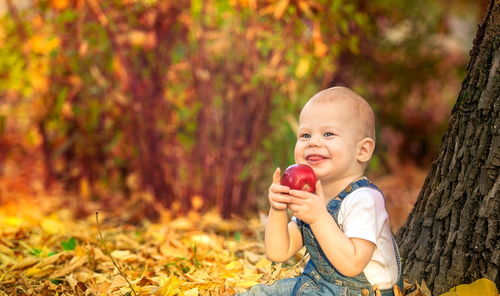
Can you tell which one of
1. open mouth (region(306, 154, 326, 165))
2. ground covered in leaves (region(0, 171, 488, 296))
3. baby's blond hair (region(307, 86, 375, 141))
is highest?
baby's blond hair (region(307, 86, 375, 141))

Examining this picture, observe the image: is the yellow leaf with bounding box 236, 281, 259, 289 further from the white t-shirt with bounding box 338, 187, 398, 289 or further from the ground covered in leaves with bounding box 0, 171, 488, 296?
the white t-shirt with bounding box 338, 187, 398, 289

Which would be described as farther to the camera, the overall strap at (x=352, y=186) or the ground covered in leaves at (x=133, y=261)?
the ground covered in leaves at (x=133, y=261)

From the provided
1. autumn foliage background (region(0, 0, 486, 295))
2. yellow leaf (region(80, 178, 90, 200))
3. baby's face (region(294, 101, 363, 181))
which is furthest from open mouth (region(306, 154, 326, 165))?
yellow leaf (region(80, 178, 90, 200))

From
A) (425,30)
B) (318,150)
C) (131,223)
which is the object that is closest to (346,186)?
(318,150)

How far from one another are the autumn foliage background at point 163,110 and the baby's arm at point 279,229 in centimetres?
88

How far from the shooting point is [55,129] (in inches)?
203

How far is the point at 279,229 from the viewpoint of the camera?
206cm

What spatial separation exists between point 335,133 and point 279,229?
1.07 ft

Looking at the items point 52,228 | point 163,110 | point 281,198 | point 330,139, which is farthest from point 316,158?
point 163,110

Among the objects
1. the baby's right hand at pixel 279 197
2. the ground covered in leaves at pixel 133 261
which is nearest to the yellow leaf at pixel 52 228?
the ground covered in leaves at pixel 133 261

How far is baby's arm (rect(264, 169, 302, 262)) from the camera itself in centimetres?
197

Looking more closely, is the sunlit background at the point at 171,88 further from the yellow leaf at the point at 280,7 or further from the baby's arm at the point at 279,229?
the baby's arm at the point at 279,229

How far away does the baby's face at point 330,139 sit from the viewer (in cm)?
203

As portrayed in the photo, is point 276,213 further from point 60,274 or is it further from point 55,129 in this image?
point 55,129
